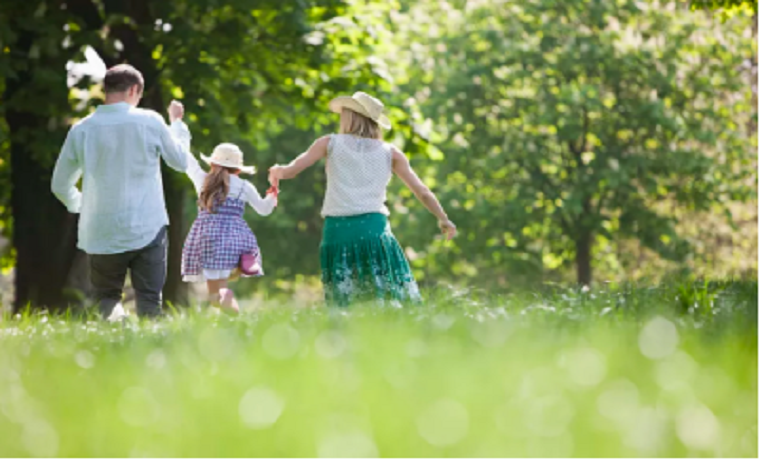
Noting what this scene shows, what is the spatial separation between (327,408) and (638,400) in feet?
3.11

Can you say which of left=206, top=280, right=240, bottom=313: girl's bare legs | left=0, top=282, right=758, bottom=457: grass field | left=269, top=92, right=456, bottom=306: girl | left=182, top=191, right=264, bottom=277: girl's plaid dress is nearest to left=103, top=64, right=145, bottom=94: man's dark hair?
left=269, top=92, right=456, bottom=306: girl

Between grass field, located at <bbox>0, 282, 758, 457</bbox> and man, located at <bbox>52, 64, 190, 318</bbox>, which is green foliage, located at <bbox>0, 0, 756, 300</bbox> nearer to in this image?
man, located at <bbox>52, 64, 190, 318</bbox>

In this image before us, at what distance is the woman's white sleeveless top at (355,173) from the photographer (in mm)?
7384

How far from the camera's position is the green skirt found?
24.5 feet

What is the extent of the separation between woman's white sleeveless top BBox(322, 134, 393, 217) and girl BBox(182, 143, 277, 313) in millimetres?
1368

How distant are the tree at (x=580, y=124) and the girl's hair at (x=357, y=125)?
19.2 meters

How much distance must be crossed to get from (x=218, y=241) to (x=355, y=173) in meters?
1.82

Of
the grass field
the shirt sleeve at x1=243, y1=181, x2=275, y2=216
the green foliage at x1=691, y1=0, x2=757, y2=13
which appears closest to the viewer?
the grass field

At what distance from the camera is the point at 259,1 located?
1248cm

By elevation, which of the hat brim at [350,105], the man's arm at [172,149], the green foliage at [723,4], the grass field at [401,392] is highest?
the green foliage at [723,4]

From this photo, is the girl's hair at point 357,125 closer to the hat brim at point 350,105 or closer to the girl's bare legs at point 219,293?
the hat brim at point 350,105

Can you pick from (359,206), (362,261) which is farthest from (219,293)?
(359,206)

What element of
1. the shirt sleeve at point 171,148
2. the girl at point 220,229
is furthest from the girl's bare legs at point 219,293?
the shirt sleeve at point 171,148

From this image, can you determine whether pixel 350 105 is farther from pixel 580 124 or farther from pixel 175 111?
pixel 580 124
